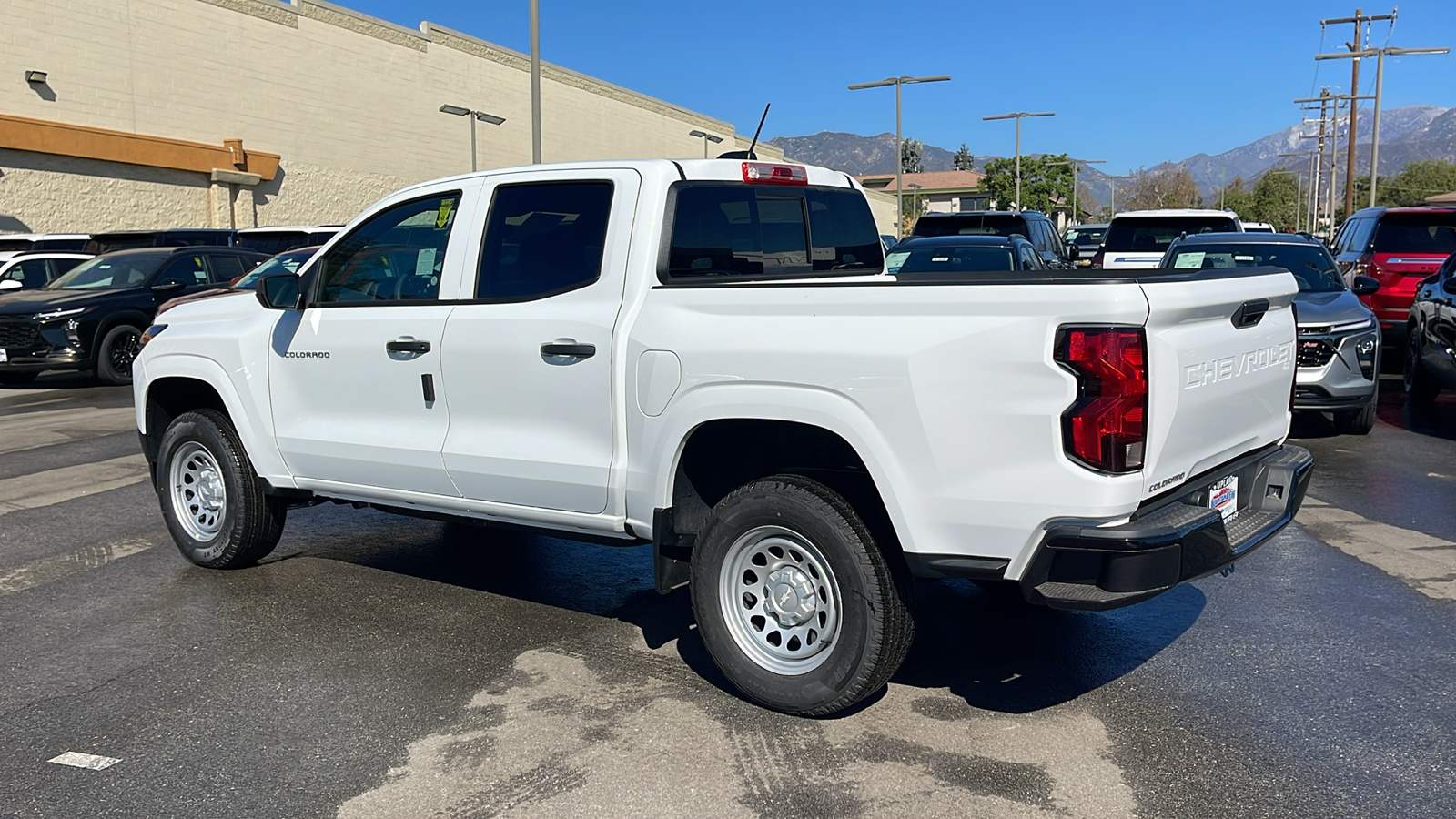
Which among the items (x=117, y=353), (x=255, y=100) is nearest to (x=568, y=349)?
(x=117, y=353)

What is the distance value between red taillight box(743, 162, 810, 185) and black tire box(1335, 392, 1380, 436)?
6.61m

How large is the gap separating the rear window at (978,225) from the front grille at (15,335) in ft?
42.2

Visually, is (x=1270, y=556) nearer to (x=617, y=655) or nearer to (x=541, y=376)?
(x=617, y=655)

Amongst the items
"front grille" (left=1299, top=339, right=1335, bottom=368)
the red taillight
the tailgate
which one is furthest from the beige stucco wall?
the tailgate

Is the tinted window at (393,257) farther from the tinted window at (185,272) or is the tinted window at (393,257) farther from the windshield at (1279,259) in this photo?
the tinted window at (185,272)

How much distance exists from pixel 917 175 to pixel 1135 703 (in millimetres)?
118909

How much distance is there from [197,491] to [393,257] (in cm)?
196

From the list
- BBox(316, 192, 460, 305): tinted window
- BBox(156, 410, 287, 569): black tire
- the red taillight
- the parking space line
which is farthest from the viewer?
the parking space line

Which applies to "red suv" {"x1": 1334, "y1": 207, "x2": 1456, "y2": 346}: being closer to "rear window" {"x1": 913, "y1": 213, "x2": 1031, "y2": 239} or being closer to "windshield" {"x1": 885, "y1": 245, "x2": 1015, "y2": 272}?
"windshield" {"x1": 885, "y1": 245, "x2": 1015, "y2": 272}

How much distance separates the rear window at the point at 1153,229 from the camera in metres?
17.6

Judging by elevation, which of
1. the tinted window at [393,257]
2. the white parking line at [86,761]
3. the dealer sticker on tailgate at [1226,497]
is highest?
the tinted window at [393,257]

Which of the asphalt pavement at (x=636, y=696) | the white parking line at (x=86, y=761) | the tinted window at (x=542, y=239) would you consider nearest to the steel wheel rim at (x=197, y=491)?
the asphalt pavement at (x=636, y=696)

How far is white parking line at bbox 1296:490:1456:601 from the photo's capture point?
6.14 meters

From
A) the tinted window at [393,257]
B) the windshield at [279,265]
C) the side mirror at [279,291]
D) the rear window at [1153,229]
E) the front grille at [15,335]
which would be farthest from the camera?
the rear window at [1153,229]
